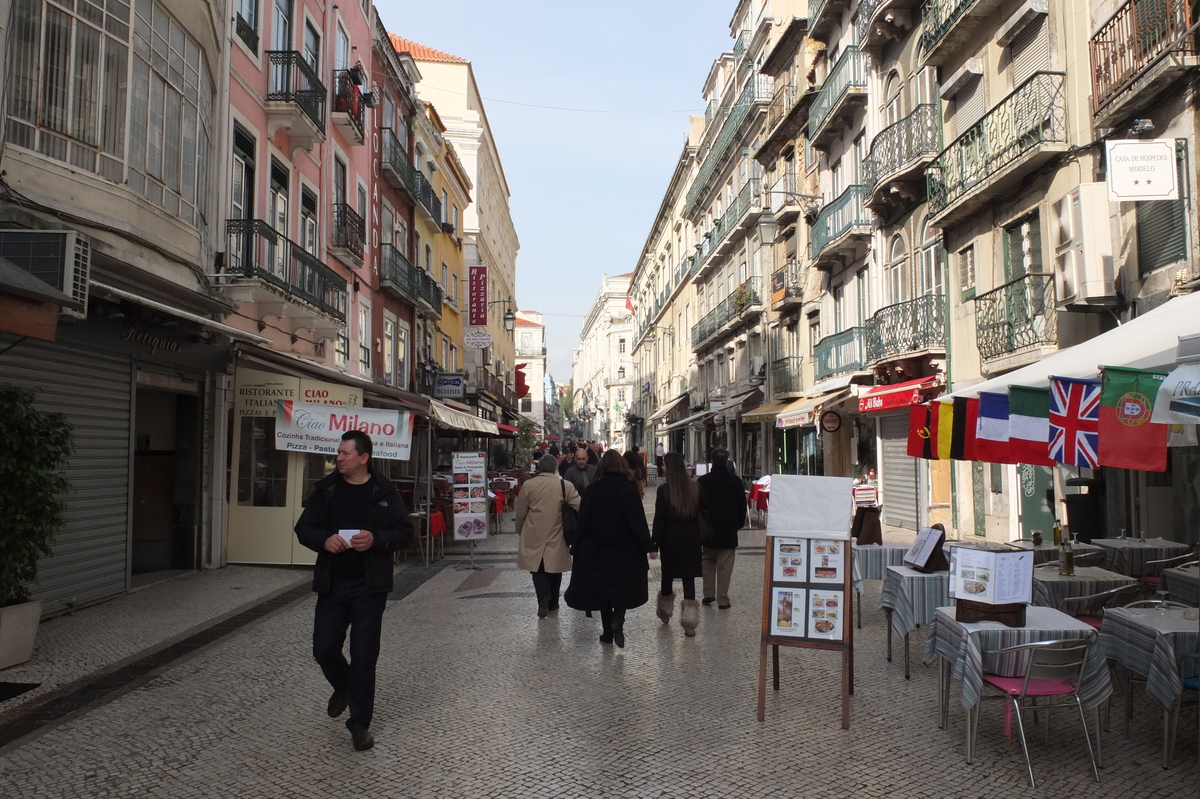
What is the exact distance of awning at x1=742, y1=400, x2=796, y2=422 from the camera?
81.0 feet

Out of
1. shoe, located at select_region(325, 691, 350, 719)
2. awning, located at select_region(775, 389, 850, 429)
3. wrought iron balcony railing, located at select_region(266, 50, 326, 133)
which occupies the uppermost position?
wrought iron balcony railing, located at select_region(266, 50, 326, 133)

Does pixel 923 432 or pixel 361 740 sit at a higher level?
pixel 923 432

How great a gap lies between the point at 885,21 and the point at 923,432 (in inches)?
466

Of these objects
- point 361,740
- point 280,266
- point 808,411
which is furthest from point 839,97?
point 361,740

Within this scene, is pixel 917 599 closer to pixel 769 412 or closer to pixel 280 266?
pixel 280 266

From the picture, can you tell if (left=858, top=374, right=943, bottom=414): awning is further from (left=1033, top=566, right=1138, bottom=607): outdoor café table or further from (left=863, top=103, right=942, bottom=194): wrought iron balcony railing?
(left=1033, top=566, right=1138, bottom=607): outdoor café table

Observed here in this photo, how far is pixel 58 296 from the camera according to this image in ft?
20.8

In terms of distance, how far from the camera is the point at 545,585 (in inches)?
366

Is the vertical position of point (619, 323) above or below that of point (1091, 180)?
above

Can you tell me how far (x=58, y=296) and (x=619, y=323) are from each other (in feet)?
279

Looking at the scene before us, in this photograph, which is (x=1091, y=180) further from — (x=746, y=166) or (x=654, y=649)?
(x=746, y=166)

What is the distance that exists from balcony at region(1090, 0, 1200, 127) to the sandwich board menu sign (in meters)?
7.64

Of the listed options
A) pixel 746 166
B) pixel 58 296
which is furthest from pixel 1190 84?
pixel 746 166

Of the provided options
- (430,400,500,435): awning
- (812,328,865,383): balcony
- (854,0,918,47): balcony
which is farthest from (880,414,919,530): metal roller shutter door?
(430,400,500,435): awning
